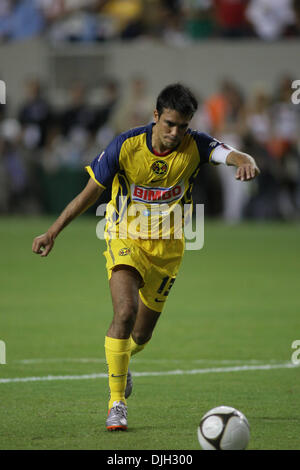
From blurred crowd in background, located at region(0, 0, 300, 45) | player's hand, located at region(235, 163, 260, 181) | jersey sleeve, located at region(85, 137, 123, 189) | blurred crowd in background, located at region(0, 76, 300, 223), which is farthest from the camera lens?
blurred crowd in background, located at region(0, 0, 300, 45)

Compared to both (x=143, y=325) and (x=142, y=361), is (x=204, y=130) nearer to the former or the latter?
(x=142, y=361)

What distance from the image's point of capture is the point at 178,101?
666 cm

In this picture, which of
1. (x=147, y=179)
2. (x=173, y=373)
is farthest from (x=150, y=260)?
(x=173, y=373)

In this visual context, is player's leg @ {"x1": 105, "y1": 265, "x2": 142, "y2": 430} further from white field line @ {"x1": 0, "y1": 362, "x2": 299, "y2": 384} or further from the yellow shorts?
white field line @ {"x1": 0, "y1": 362, "x2": 299, "y2": 384}

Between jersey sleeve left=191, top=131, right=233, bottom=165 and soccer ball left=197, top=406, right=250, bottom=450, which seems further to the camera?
jersey sleeve left=191, top=131, right=233, bottom=165

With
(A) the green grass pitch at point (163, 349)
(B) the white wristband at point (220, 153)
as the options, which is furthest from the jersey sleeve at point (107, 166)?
(A) the green grass pitch at point (163, 349)

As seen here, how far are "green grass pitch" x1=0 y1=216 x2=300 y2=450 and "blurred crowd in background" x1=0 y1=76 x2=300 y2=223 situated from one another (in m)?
4.02

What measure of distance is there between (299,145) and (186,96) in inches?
632

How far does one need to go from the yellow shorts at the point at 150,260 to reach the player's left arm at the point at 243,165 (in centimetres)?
87

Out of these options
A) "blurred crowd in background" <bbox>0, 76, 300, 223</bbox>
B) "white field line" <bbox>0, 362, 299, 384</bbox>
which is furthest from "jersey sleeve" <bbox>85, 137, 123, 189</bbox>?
"blurred crowd in background" <bbox>0, 76, 300, 223</bbox>

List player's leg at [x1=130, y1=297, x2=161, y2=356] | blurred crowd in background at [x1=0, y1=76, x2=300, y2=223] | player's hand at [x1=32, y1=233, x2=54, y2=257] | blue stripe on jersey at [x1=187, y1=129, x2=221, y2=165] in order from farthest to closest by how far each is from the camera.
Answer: blurred crowd in background at [x1=0, y1=76, x2=300, y2=223] < player's leg at [x1=130, y1=297, x2=161, y2=356] < blue stripe on jersey at [x1=187, y1=129, x2=221, y2=165] < player's hand at [x1=32, y1=233, x2=54, y2=257]

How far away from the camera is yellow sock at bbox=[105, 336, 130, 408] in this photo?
6.63m
